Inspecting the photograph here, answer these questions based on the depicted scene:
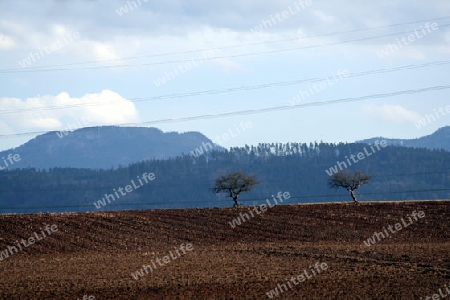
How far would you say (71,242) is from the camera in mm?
47312

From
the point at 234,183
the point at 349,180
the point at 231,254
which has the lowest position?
the point at 231,254

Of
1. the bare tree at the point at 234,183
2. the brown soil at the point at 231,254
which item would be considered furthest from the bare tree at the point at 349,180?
the brown soil at the point at 231,254

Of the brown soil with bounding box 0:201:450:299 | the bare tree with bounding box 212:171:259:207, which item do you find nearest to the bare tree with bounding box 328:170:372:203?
the bare tree with bounding box 212:171:259:207

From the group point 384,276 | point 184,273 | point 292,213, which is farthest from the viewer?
point 292,213

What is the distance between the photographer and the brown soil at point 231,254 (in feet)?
90.0

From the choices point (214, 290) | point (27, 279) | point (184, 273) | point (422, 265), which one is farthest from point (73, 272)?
point (422, 265)

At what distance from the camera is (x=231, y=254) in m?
40.0

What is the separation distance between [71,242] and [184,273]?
17976 mm

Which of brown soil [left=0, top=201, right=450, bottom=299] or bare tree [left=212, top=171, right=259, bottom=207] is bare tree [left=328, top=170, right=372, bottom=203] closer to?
bare tree [left=212, top=171, right=259, bottom=207]

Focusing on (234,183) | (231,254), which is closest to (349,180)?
(234,183)

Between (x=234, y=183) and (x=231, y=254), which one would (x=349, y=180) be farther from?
(x=231, y=254)

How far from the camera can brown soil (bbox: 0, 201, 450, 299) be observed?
27422 mm

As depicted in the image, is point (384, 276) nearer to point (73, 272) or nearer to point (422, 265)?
point (422, 265)

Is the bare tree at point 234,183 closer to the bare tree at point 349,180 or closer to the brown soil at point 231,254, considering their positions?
the bare tree at point 349,180
